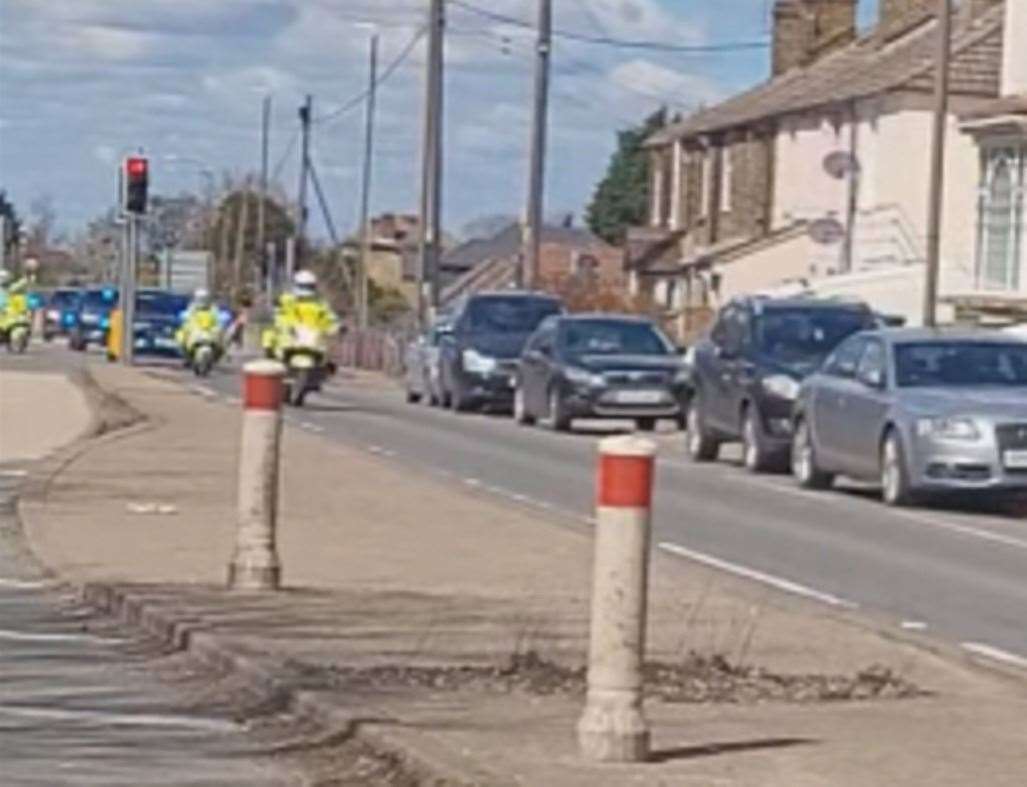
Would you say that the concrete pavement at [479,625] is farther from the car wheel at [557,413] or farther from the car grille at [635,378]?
the car wheel at [557,413]

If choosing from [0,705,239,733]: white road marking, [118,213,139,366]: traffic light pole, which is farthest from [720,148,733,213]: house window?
[0,705,239,733]: white road marking

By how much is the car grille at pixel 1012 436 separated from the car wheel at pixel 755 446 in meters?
Result: 5.84

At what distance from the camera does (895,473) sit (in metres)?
26.3

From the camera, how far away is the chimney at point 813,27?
82000 mm

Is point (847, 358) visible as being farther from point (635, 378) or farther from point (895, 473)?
point (635, 378)

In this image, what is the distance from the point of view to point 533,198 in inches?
2312

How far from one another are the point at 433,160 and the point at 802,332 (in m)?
33.1

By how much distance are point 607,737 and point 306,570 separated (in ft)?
24.5

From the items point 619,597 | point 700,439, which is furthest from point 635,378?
point 619,597

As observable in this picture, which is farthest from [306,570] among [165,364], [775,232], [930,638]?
[775,232]

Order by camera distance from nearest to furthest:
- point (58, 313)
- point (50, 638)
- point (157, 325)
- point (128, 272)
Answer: point (50, 638) → point (128, 272) → point (157, 325) → point (58, 313)

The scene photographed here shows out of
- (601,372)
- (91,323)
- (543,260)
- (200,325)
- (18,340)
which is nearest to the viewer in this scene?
(601,372)

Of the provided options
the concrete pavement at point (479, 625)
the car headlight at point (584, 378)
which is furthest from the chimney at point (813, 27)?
the concrete pavement at point (479, 625)

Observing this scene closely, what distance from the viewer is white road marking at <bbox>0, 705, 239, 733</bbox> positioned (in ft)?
39.5
